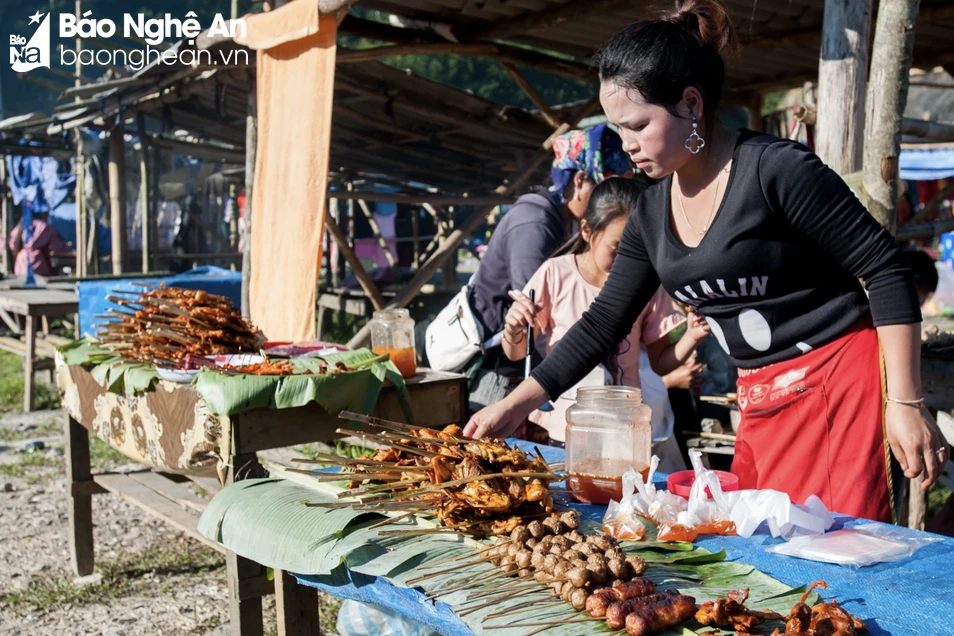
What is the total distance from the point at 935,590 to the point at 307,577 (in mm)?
1326

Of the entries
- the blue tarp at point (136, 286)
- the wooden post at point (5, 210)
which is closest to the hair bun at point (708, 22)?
the blue tarp at point (136, 286)

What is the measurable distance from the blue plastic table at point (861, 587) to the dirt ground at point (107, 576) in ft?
7.28

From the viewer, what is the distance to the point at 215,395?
2.82 meters

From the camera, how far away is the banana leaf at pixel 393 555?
1.46m

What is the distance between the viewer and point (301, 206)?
534 centimetres

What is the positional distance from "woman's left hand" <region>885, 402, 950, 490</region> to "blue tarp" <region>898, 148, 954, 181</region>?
1032 cm

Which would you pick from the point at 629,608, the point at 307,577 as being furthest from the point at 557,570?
the point at 307,577

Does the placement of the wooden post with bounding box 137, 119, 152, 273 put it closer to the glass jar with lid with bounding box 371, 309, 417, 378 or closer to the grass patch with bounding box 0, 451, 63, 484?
the grass patch with bounding box 0, 451, 63, 484

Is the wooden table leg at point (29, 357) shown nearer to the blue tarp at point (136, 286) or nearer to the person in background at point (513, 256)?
the blue tarp at point (136, 286)

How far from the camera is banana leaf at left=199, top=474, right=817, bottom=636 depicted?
1.46 meters

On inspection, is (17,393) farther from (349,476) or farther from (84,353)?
(349,476)

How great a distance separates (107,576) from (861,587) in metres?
4.04

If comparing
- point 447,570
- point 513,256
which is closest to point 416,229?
point 513,256

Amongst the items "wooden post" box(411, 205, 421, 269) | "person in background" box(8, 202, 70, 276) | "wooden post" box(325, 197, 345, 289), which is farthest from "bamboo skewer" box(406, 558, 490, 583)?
"person in background" box(8, 202, 70, 276)
